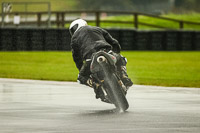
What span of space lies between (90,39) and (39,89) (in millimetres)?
4156

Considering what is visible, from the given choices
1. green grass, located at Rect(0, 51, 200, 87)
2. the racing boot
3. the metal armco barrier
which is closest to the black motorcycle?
the racing boot

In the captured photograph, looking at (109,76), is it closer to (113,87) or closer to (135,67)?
(113,87)

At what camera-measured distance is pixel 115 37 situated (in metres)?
33.0

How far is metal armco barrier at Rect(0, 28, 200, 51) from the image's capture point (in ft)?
104

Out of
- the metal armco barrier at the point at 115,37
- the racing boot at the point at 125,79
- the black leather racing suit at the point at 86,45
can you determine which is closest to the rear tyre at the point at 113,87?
the black leather racing suit at the point at 86,45

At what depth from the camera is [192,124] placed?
373 inches

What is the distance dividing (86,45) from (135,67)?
43.1 feet

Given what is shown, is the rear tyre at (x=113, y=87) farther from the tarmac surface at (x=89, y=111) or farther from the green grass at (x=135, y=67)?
the green grass at (x=135, y=67)

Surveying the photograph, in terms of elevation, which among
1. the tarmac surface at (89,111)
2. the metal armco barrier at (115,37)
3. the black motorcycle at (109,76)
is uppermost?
the black motorcycle at (109,76)

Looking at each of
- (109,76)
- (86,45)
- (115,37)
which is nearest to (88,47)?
(86,45)

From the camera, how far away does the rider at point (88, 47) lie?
36.9ft

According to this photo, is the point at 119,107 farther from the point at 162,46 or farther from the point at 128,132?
the point at 162,46

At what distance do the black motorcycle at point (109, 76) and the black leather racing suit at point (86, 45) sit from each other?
444 millimetres

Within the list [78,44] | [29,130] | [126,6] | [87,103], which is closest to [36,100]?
[87,103]
